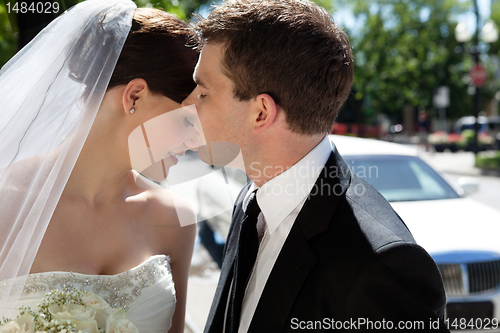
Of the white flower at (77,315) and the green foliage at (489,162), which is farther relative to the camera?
the green foliage at (489,162)

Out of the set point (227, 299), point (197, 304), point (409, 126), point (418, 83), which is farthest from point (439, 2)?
point (227, 299)

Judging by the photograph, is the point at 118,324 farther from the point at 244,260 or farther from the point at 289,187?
the point at 289,187

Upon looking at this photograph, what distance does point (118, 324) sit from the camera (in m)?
1.61

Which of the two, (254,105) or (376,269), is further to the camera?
(254,105)

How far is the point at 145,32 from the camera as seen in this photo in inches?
78.2

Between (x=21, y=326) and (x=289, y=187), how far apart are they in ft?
3.41

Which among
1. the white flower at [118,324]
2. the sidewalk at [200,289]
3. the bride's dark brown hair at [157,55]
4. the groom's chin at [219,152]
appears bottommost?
the sidewalk at [200,289]

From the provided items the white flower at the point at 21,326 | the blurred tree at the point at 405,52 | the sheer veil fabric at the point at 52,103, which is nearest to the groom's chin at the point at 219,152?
the sheer veil fabric at the point at 52,103

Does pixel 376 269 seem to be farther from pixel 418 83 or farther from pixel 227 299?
pixel 418 83

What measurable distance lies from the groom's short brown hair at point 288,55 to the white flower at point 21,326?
1097 millimetres

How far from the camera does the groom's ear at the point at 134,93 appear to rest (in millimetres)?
2002

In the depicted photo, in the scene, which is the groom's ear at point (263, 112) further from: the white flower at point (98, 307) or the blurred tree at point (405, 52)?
the blurred tree at point (405, 52)

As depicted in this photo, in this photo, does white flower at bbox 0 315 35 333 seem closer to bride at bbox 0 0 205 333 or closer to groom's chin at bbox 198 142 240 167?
bride at bbox 0 0 205 333

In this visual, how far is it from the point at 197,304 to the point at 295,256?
143 inches
